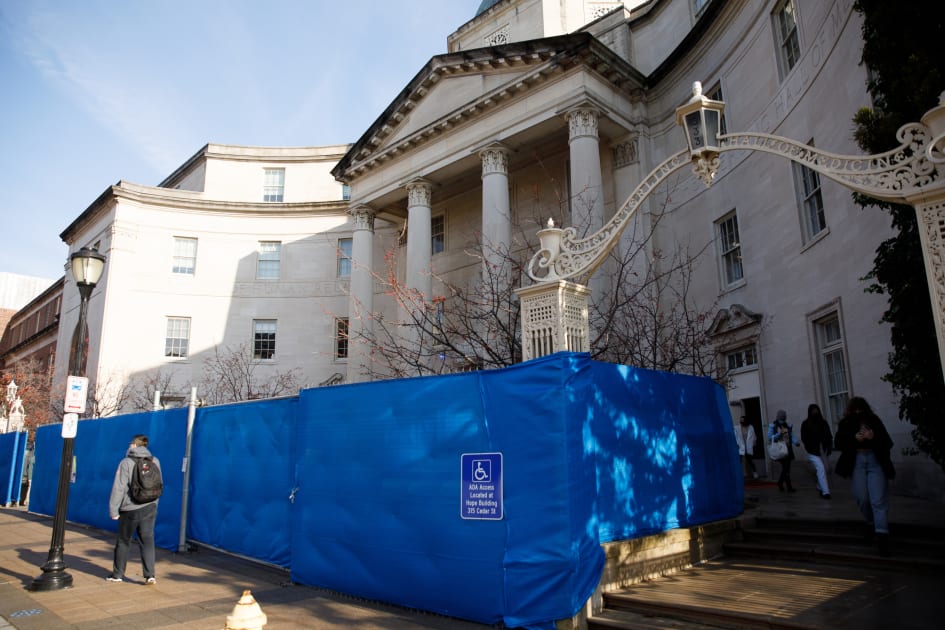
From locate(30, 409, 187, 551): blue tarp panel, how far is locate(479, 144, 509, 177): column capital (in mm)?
14822

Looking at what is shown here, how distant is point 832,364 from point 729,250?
210 inches

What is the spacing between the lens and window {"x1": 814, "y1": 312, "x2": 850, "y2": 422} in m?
14.4

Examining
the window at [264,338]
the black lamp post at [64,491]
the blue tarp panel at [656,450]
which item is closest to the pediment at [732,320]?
the blue tarp panel at [656,450]

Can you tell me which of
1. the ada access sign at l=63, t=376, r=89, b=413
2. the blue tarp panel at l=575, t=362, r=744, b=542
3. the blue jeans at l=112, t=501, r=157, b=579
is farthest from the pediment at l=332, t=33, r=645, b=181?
the blue jeans at l=112, t=501, r=157, b=579

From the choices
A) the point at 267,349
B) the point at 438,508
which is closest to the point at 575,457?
the point at 438,508

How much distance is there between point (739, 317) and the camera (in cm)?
1792

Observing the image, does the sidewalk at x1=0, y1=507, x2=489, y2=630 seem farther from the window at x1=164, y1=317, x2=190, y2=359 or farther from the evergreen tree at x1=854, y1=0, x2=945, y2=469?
the window at x1=164, y1=317, x2=190, y2=359

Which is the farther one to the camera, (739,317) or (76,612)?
(739,317)

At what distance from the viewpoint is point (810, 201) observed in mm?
15734

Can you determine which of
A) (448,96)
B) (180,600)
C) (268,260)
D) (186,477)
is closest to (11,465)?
(186,477)

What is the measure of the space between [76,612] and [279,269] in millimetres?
28942

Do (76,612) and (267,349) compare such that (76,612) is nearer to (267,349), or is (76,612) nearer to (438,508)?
(438,508)

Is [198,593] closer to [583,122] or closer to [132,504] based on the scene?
[132,504]

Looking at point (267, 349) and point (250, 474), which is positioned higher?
point (267, 349)
